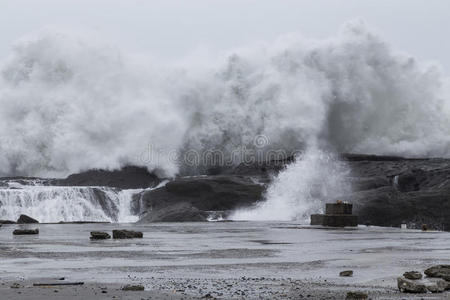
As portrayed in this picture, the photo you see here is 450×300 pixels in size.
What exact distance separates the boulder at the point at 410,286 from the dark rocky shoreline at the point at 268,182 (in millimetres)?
30684

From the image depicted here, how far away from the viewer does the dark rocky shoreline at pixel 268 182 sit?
43.8 meters

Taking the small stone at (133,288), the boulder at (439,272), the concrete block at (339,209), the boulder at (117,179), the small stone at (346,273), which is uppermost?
the boulder at (117,179)

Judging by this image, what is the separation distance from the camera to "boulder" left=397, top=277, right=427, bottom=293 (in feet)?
37.0

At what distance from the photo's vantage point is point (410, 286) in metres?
11.3

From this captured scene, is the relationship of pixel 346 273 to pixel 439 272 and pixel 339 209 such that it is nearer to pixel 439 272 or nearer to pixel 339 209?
pixel 439 272

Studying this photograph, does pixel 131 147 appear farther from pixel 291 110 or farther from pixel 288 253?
pixel 288 253

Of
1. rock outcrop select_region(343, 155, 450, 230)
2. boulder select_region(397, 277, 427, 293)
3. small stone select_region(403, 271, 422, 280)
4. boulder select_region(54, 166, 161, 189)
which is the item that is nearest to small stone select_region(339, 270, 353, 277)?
small stone select_region(403, 271, 422, 280)

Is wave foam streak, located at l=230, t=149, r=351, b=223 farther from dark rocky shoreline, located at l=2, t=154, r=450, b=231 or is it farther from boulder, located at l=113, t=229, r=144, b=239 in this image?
boulder, located at l=113, t=229, r=144, b=239

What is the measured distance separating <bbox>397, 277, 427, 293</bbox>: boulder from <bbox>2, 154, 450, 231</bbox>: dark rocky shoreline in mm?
30684

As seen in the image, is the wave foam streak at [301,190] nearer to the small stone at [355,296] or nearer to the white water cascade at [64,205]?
the white water cascade at [64,205]

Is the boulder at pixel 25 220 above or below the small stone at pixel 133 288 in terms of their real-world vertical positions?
below

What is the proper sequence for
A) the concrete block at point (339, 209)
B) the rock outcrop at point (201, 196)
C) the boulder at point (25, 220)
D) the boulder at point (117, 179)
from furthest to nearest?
the boulder at point (117, 179) → the rock outcrop at point (201, 196) → the boulder at point (25, 220) → the concrete block at point (339, 209)

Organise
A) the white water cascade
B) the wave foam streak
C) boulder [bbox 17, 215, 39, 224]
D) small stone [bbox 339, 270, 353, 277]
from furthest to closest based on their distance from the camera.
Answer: the wave foam streak → the white water cascade → boulder [bbox 17, 215, 39, 224] → small stone [bbox 339, 270, 353, 277]

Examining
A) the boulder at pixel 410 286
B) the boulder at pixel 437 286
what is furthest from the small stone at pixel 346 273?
the boulder at pixel 437 286
